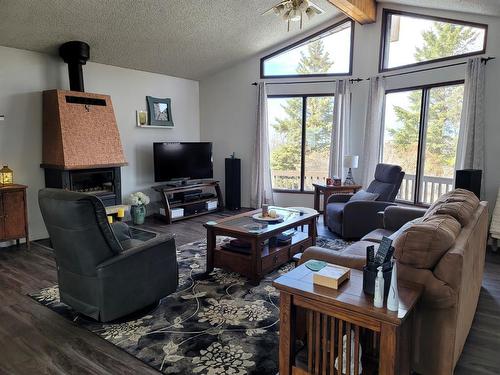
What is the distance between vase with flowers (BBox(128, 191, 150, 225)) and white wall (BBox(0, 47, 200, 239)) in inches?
14.6

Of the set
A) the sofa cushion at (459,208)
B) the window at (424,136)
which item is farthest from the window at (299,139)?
the sofa cushion at (459,208)

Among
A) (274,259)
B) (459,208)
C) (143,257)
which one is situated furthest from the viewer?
(274,259)

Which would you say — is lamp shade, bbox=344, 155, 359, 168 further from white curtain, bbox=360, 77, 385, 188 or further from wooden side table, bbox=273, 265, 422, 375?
wooden side table, bbox=273, 265, 422, 375

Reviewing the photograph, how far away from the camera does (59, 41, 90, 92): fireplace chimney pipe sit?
4566 mm

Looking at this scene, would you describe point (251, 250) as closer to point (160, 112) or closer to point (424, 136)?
point (424, 136)

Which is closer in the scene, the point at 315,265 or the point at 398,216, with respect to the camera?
the point at 315,265

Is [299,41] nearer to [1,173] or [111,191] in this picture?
[111,191]

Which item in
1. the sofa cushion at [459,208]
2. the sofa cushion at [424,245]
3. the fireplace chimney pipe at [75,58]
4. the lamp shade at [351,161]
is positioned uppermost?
the fireplace chimney pipe at [75,58]

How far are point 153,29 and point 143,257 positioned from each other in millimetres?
3526

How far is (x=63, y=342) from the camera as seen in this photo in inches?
93.8

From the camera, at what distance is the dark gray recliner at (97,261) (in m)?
2.34

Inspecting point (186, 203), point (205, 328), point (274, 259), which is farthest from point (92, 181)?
point (205, 328)

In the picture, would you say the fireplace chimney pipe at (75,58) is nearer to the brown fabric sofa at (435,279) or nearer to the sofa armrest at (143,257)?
the sofa armrest at (143,257)

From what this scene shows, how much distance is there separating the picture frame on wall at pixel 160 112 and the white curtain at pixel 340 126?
119 inches
